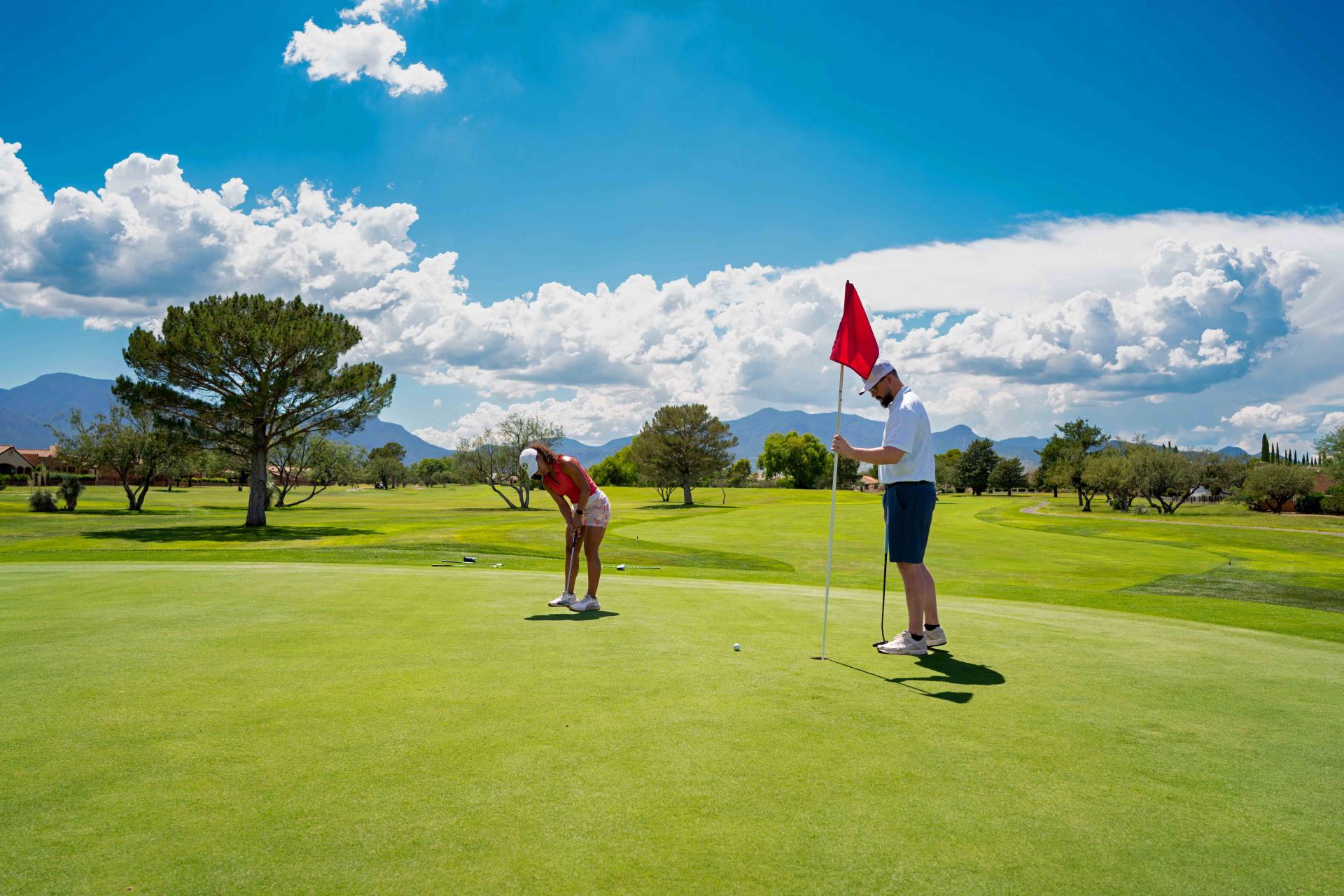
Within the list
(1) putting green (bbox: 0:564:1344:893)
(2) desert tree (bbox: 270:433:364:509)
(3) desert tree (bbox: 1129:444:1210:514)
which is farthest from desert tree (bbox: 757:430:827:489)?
(1) putting green (bbox: 0:564:1344:893)

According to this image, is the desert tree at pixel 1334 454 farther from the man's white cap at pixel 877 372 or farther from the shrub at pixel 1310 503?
the man's white cap at pixel 877 372

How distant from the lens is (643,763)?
12.5 feet

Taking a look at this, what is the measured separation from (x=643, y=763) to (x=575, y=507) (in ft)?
19.5

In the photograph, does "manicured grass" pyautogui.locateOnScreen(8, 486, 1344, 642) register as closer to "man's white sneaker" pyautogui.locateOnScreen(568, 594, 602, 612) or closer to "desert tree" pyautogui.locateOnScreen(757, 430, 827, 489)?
"man's white sneaker" pyautogui.locateOnScreen(568, 594, 602, 612)

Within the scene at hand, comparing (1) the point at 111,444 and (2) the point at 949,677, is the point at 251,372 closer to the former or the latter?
(1) the point at 111,444

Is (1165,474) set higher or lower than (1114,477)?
higher

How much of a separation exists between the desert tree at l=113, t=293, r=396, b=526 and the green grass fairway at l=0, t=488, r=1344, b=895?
3241 cm

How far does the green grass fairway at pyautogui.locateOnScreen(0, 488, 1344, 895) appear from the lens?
9.39 ft

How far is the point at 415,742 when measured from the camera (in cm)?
407

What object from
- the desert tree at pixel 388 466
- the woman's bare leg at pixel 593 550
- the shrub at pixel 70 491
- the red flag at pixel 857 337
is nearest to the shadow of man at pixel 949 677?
the red flag at pixel 857 337

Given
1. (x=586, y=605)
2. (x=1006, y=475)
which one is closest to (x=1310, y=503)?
(x=1006, y=475)

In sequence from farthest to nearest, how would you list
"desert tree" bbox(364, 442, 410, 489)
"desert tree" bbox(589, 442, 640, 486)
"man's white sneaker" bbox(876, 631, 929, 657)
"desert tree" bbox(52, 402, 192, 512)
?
1. "desert tree" bbox(364, 442, 410, 489)
2. "desert tree" bbox(589, 442, 640, 486)
3. "desert tree" bbox(52, 402, 192, 512)
4. "man's white sneaker" bbox(876, 631, 929, 657)

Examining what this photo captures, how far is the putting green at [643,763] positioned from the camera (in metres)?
2.85

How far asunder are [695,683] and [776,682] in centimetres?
60
